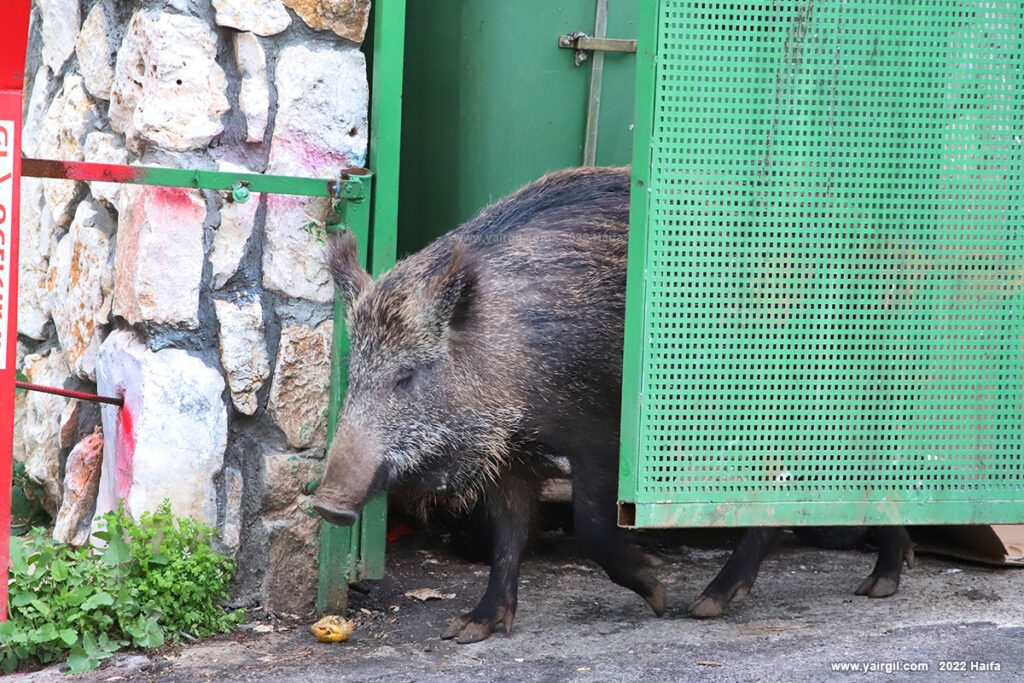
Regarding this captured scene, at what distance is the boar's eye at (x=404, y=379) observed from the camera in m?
3.86

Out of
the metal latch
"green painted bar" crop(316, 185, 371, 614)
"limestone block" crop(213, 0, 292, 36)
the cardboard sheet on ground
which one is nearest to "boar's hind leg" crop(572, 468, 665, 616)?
"green painted bar" crop(316, 185, 371, 614)

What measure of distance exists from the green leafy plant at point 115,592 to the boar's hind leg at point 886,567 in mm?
2214

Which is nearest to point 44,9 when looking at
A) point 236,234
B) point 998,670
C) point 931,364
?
point 236,234

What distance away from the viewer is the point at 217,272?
392cm

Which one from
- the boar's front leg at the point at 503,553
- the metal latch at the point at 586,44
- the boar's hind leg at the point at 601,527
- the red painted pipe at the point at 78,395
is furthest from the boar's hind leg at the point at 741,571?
the red painted pipe at the point at 78,395

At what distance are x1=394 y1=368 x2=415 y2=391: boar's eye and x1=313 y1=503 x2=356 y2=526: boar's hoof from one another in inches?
19.0

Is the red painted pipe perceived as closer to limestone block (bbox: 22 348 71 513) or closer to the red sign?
the red sign

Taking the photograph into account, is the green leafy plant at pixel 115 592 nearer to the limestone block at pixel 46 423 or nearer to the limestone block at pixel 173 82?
the limestone block at pixel 46 423

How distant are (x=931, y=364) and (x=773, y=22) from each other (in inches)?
43.6

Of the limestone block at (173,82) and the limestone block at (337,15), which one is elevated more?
the limestone block at (337,15)

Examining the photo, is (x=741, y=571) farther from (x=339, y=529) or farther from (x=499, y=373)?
(x=339, y=529)

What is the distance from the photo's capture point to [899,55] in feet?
11.4

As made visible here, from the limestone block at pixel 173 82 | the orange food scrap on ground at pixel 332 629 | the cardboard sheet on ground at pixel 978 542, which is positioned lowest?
the orange food scrap on ground at pixel 332 629

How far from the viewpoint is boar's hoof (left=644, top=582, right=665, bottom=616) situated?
4.06 meters
